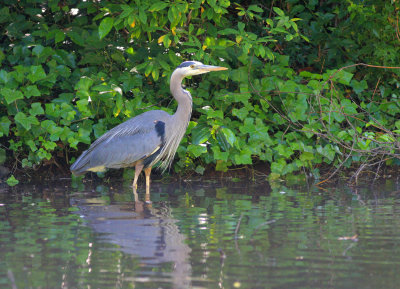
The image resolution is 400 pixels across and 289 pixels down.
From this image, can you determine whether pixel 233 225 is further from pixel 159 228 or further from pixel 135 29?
pixel 135 29

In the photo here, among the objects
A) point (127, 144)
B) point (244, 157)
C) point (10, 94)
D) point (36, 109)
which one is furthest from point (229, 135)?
point (10, 94)

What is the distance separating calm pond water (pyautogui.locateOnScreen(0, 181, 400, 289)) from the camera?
3.76m

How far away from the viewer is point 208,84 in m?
8.75

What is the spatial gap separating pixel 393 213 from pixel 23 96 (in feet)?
15.0

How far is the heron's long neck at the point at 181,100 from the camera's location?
793 cm

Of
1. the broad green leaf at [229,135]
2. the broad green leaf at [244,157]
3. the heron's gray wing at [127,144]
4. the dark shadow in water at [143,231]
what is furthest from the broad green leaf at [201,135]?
the dark shadow in water at [143,231]

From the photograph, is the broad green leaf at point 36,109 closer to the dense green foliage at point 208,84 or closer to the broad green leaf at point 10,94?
the dense green foliage at point 208,84

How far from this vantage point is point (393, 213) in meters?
5.78

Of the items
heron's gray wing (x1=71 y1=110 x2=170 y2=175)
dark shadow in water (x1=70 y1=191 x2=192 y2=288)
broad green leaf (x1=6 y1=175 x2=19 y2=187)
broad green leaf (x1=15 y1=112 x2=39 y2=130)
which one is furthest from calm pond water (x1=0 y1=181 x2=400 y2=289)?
broad green leaf (x1=15 y1=112 x2=39 y2=130)

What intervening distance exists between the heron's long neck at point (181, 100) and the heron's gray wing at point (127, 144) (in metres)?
0.21

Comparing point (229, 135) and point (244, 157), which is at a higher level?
point (229, 135)

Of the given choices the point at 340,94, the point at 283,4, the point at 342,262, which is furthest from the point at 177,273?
the point at 283,4

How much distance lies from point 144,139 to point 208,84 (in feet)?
4.95

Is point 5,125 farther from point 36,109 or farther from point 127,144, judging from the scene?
point 127,144
